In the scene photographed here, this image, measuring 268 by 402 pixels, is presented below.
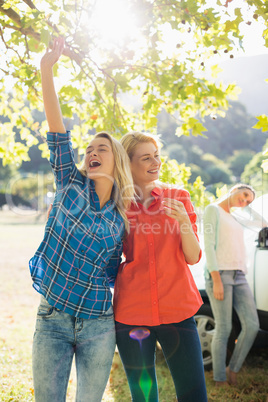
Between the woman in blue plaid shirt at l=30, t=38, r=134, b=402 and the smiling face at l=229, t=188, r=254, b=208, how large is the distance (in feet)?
7.24

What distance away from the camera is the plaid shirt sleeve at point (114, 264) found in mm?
2389

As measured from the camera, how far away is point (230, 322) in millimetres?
4051

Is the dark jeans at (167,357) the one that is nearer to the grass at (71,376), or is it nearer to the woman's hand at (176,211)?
the woman's hand at (176,211)


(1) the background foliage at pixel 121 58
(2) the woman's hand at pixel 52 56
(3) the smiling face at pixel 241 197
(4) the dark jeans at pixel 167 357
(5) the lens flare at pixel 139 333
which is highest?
(1) the background foliage at pixel 121 58

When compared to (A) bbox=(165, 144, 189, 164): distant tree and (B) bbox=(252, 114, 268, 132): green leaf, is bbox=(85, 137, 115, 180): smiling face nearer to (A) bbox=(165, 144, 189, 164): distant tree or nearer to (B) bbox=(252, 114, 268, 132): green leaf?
(B) bbox=(252, 114, 268, 132): green leaf

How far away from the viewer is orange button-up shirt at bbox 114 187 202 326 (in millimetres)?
2266

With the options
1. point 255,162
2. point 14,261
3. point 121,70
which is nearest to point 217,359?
point 121,70

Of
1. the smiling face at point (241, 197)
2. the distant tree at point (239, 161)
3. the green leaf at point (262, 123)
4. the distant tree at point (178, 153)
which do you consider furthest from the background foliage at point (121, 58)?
the distant tree at point (239, 161)

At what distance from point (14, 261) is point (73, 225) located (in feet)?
42.3

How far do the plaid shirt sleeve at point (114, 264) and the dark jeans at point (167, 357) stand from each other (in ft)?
1.03

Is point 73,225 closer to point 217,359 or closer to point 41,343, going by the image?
point 41,343

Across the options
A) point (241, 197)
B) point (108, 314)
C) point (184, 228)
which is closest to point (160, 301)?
point (108, 314)

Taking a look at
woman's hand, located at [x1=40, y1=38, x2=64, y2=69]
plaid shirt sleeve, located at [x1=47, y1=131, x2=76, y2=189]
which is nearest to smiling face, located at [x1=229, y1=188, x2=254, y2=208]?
plaid shirt sleeve, located at [x1=47, y1=131, x2=76, y2=189]

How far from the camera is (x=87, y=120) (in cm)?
521
